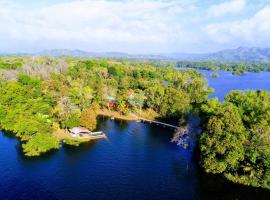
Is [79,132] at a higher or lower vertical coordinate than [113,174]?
higher

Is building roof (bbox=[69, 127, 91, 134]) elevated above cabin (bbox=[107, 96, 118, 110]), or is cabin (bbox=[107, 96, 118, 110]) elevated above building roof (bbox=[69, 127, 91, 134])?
cabin (bbox=[107, 96, 118, 110])

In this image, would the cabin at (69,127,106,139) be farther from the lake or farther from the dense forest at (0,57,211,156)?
the lake

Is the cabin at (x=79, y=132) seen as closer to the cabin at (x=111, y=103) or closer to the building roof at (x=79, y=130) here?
the building roof at (x=79, y=130)

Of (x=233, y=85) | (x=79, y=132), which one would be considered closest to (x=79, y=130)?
(x=79, y=132)

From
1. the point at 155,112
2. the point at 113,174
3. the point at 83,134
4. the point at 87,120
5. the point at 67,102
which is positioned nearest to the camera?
the point at 113,174

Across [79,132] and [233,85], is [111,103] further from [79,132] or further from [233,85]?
[233,85]

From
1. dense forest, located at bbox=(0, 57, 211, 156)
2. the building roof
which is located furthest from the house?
dense forest, located at bbox=(0, 57, 211, 156)
